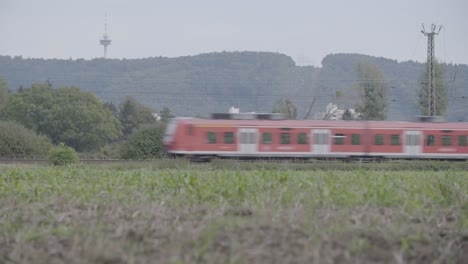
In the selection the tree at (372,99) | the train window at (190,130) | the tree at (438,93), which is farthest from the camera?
the tree at (372,99)

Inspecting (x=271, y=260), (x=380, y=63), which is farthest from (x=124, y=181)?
(x=380, y=63)

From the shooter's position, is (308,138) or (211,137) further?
(308,138)

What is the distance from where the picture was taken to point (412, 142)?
3341cm

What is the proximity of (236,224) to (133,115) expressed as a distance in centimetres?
8014

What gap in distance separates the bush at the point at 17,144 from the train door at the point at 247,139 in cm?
1723

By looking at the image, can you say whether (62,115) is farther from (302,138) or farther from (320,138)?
(320,138)

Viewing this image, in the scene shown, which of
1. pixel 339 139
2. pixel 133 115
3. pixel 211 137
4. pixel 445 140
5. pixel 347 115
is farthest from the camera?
pixel 133 115

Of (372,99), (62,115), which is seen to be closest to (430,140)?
(372,99)

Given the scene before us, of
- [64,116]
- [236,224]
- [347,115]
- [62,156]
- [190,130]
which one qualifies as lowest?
[62,156]

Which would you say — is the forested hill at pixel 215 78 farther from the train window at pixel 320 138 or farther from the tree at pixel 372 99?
the train window at pixel 320 138

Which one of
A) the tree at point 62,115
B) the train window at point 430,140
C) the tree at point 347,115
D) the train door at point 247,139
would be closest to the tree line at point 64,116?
the tree at point 62,115

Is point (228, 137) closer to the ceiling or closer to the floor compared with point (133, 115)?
closer to the floor

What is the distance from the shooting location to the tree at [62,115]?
67.8 metres

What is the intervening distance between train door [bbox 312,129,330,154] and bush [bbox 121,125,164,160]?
15589mm
